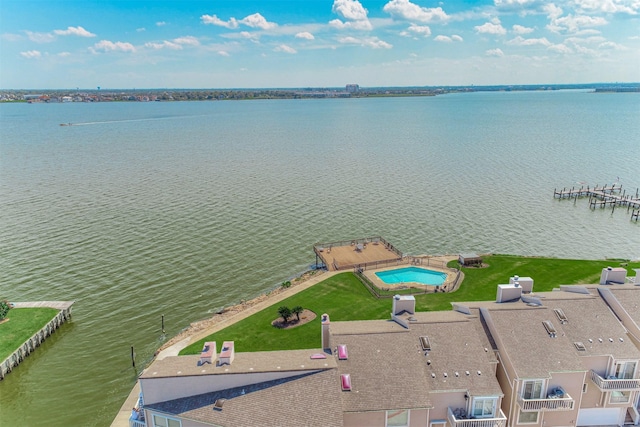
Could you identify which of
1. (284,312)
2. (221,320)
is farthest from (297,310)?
(221,320)

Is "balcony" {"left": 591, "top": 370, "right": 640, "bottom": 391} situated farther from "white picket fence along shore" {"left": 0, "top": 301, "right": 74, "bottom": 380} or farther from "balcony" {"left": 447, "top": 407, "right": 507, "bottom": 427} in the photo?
"white picket fence along shore" {"left": 0, "top": 301, "right": 74, "bottom": 380}

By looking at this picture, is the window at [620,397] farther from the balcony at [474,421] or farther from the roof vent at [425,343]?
the roof vent at [425,343]

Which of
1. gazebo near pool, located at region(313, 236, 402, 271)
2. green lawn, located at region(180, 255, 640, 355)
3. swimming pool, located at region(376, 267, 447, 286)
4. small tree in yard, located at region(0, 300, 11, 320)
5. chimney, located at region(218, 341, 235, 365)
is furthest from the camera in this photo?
gazebo near pool, located at region(313, 236, 402, 271)

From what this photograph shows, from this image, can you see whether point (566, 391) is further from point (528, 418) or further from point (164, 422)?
point (164, 422)

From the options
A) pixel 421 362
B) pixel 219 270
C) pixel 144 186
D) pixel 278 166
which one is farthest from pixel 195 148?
pixel 421 362

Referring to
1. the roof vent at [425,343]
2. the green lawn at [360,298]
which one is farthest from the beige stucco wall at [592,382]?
the green lawn at [360,298]

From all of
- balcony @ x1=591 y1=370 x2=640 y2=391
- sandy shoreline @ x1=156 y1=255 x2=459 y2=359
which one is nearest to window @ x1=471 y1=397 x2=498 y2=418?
balcony @ x1=591 y1=370 x2=640 y2=391
